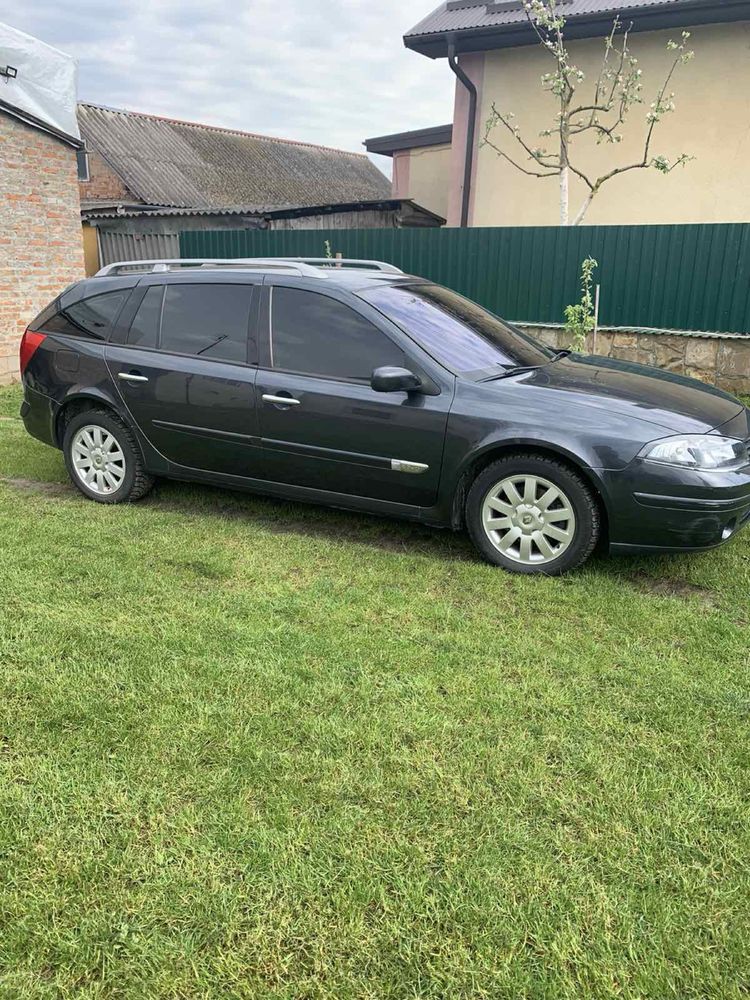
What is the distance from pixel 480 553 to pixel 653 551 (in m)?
0.92

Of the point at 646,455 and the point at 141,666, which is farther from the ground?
the point at 646,455

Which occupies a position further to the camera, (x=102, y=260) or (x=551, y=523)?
(x=102, y=260)

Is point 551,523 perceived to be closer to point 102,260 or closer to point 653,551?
Answer: point 653,551

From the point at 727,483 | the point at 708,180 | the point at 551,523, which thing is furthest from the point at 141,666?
the point at 708,180

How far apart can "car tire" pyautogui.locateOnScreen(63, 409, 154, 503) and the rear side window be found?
0.61 metres

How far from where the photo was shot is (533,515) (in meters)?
4.01

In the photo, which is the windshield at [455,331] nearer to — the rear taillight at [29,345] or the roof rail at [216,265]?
the roof rail at [216,265]

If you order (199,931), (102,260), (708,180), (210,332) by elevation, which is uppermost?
(708,180)

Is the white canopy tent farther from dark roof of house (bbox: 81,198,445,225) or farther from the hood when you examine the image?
the hood

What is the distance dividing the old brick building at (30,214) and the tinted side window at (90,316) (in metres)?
5.56

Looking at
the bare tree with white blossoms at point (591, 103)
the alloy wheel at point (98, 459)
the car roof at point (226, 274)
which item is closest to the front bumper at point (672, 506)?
the car roof at point (226, 274)

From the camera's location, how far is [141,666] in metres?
3.11

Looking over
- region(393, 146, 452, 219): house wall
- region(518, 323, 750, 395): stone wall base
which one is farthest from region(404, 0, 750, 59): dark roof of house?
region(393, 146, 452, 219): house wall

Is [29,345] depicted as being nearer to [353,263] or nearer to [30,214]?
[353,263]
